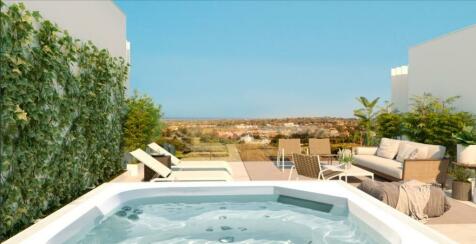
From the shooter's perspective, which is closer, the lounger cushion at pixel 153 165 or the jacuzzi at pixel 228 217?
the jacuzzi at pixel 228 217

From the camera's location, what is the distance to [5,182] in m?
4.61

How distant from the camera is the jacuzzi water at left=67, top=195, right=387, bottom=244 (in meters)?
4.90

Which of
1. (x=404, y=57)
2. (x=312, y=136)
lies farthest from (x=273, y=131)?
(x=404, y=57)

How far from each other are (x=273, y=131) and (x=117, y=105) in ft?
19.0

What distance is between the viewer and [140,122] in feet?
34.1

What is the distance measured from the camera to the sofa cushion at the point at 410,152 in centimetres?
830

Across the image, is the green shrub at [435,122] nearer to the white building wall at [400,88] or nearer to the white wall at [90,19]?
the white building wall at [400,88]

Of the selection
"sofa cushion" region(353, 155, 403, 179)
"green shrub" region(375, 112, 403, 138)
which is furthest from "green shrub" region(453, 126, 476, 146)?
"green shrub" region(375, 112, 403, 138)

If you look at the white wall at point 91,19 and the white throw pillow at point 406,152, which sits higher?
the white wall at point 91,19

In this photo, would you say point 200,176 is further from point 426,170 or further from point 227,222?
point 426,170

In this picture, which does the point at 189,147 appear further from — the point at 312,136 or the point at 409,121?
the point at 409,121

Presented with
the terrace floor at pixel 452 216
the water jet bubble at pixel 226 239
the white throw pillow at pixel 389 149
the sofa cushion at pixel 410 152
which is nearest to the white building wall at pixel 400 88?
the white throw pillow at pixel 389 149

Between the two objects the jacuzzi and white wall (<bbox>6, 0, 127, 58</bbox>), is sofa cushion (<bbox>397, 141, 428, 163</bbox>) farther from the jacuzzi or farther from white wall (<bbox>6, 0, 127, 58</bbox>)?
white wall (<bbox>6, 0, 127, 58</bbox>)

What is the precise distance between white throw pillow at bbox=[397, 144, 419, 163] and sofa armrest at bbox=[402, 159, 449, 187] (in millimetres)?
754
